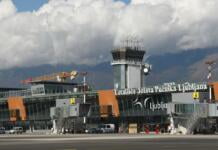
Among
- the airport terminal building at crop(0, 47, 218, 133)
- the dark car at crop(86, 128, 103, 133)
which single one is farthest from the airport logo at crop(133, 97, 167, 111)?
the dark car at crop(86, 128, 103, 133)

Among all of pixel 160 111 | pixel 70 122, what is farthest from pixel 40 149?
pixel 160 111

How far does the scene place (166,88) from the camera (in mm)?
154625

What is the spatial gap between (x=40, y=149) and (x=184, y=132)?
211 ft

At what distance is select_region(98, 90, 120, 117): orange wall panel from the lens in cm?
17125

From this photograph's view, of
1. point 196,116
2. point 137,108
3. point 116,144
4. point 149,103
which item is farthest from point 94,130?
point 116,144

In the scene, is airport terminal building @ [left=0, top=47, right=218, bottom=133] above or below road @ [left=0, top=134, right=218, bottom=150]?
above

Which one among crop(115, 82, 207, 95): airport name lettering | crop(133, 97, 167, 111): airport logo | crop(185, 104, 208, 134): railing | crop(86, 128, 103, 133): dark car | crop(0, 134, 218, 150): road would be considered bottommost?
crop(0, 134, 218, 150): road

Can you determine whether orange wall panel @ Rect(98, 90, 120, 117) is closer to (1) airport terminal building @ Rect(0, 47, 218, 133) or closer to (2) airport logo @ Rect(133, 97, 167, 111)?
(1) airport terminal building @ Rect(0, 47, 218, 133)

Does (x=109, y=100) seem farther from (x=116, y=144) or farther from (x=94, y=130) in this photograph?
(x=116, y=144)

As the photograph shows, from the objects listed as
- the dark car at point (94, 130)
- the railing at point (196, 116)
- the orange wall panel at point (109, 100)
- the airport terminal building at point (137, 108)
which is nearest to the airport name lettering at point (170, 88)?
the airport terminal building at point (137, 108)

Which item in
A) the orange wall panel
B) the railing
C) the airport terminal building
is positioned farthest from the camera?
the orange wall panel

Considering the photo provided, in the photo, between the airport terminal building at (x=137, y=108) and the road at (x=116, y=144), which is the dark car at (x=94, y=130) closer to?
the airport terminal building at (x=137, y=108)

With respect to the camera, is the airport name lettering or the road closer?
the road

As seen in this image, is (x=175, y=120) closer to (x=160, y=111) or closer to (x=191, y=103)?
(x=191, y=103)
